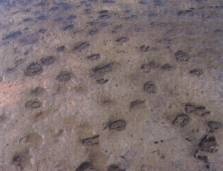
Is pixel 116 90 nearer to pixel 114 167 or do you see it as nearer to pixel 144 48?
pixel 144 48

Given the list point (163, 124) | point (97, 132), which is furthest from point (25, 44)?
point (163, 124)

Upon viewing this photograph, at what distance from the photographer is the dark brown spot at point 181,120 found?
2.67 m

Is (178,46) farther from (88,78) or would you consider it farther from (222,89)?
(88,78)

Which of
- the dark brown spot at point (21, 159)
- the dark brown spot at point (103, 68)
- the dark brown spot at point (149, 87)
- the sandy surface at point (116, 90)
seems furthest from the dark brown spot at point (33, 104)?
the dark brown spot at point (149, 87)

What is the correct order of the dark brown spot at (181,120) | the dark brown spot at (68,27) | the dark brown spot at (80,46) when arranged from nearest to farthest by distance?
1. the dark brown spot at (181,120)
2. the dark brown spot at (80,46)
3. the dark brown spot at (68,27)

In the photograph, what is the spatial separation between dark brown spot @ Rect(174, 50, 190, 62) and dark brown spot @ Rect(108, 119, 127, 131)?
0.96 meters

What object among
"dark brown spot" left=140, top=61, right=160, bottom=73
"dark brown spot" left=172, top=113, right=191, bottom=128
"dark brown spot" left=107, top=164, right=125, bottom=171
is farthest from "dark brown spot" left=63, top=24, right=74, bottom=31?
"dark brown spot" left=107, top=164, right=125, bottom=171

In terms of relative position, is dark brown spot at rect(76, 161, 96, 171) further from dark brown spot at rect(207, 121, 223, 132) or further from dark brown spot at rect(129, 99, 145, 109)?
dark brown spot at rect(207, 121, 223, 132)

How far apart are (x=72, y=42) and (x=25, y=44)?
62cm

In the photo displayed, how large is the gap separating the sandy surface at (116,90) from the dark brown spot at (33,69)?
1 centimetres

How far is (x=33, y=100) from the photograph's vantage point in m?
3.17

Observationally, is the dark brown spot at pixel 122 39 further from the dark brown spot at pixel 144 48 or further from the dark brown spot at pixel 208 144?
the dark brown spot at pixel 208 144

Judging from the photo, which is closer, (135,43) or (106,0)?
(135,43)

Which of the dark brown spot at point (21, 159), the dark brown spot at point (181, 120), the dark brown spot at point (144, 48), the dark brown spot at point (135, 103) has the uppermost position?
the dark brown spot at point (144, 48)
